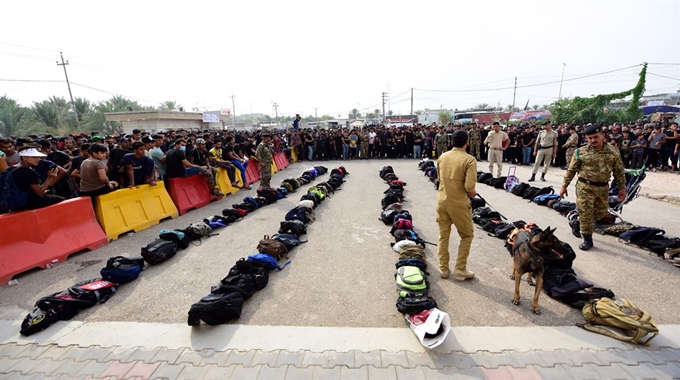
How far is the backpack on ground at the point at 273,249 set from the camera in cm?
500

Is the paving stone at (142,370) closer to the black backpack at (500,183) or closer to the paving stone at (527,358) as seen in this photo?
the paving stone at (527,358)

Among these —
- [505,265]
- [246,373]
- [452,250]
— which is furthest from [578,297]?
[246,373]

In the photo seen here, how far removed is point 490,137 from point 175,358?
1069cm

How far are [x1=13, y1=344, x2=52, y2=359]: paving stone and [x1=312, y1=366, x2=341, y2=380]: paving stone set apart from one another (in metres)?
2.86

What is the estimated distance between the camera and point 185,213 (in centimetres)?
791

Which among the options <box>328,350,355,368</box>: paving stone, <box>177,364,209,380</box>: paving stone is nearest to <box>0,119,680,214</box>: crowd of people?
<box>328,350,355,368</box>: paving stone

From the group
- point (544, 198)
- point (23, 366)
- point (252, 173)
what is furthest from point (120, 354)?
point (252, 173)

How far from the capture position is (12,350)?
3148 millimetres

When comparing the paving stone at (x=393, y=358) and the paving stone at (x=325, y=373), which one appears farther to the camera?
the paving stone at (x=393, y=358)

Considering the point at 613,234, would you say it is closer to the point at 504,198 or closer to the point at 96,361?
the point at 504,198

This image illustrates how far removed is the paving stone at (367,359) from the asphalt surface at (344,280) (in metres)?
0.50

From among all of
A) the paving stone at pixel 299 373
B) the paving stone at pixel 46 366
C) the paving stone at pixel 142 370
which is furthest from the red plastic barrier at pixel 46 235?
the paving stone at pixel 299 373

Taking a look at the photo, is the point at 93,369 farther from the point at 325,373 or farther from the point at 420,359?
the point at 420,359

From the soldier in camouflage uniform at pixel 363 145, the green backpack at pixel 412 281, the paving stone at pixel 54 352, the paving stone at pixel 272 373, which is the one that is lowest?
the paving stone at pixel 54 352
